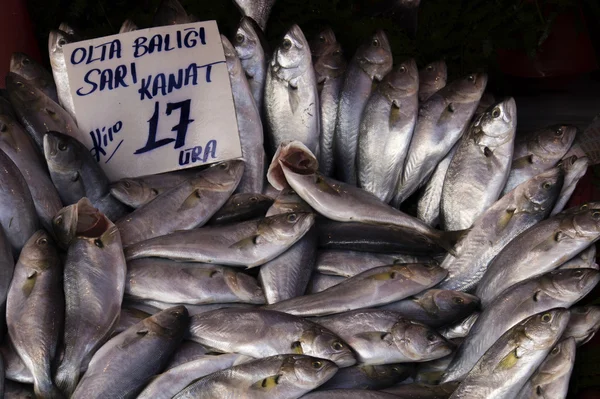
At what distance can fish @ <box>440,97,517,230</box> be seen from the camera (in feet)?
6.81

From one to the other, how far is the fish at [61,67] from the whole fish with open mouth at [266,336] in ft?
3.30

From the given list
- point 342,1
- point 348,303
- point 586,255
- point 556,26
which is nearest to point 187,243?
point 348,303

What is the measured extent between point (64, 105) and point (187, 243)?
80 cm

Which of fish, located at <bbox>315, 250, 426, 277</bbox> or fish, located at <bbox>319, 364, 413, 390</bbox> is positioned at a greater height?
fish, located at <bbox>315, 250, 426, 277</bbox>

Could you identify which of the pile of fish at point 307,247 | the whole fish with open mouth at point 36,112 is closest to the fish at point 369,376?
the pile of fish at point 307,247

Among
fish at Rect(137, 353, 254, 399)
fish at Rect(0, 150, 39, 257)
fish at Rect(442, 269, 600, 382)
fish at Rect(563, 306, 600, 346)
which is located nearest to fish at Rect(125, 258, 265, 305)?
fish at Rect(137, 353, 254, 399)

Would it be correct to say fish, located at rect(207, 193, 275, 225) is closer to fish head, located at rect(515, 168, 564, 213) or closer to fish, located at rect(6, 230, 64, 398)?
fish, located at rect(6, 230, 64, 398)

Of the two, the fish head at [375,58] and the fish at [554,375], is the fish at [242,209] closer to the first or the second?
the fish head at [375,58]

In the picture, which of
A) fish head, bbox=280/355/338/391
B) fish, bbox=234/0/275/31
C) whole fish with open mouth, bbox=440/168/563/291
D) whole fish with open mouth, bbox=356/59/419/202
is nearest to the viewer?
fish head, bbox=280/355/338/391

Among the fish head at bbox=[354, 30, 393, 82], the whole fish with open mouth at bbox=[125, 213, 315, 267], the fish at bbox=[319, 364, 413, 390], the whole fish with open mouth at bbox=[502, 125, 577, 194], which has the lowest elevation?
the fish at bbox=[319, 364, 413, 390]

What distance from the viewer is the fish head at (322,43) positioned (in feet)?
8.08

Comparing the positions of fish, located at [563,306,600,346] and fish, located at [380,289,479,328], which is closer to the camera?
fish, located at [563,306,600,346]

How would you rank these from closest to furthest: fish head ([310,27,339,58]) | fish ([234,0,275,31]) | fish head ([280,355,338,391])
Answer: fish head ([280,355,338,391]) < fish head ([310,27,339,58]) < fish ([234,0,275,31])

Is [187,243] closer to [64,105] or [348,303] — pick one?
[348,303]
